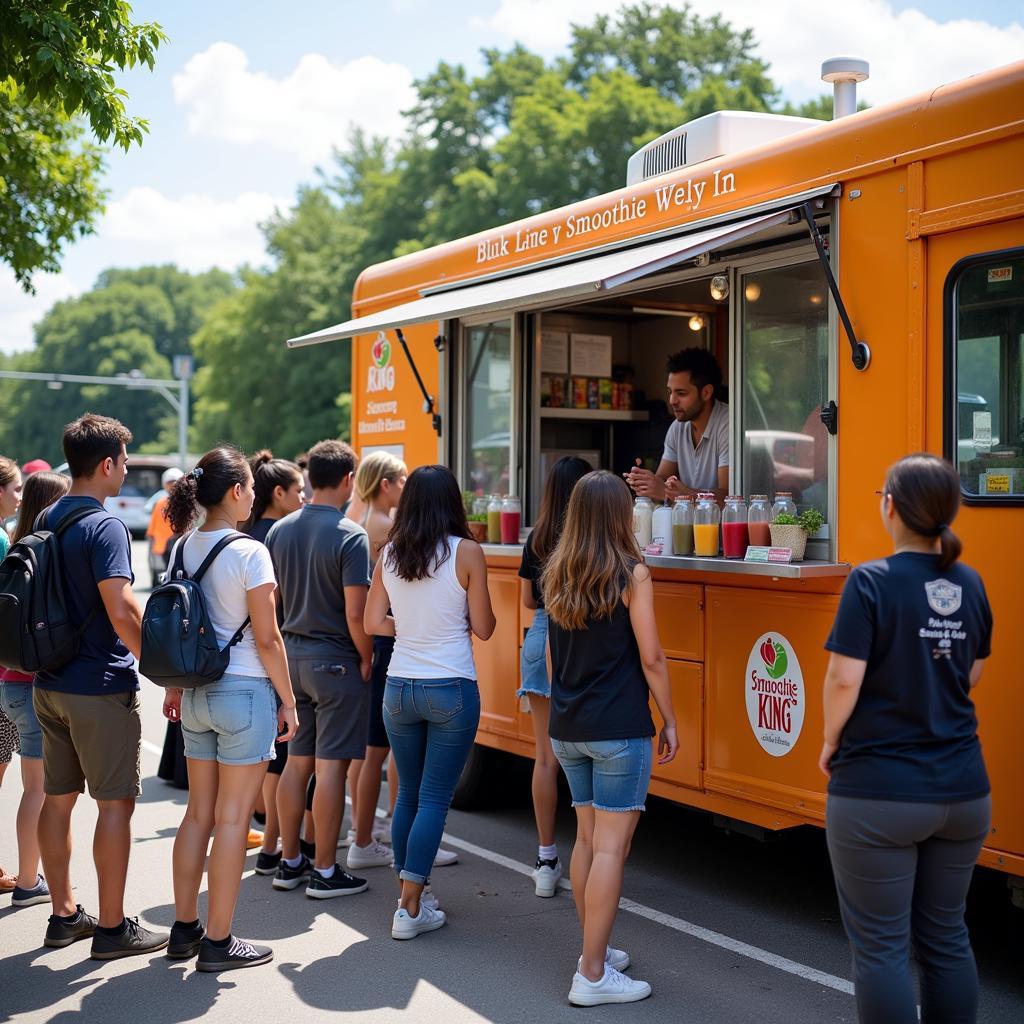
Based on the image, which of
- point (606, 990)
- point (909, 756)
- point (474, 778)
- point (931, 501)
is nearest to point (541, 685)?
point (606, 990)

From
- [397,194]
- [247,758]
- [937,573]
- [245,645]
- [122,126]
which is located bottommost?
[247,758]

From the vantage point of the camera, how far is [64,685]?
4.37 metres

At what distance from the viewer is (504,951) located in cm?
458

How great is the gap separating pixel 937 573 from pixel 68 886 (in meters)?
3.53

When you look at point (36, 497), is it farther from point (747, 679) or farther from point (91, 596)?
point (747, 679)

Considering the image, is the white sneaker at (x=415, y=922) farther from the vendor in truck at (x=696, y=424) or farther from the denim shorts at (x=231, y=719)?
the vendor in truck at (x=696, y=424)

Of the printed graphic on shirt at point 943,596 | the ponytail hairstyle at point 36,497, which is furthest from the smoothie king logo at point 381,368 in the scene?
the printed graphic on shirt at point 943,596

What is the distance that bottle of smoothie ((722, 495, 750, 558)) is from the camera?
4840mm

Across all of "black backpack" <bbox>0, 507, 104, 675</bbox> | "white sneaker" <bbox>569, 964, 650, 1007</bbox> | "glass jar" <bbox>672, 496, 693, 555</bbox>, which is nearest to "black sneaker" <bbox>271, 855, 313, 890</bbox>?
"black backpack" <bbox>0, 507, 104, 675</bbox>

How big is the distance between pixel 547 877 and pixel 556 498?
5.71 ft

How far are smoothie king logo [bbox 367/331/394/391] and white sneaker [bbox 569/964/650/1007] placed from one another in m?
4.33

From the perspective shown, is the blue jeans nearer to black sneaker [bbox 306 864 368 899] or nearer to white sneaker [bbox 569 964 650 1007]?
black sneaker [bbox 306 864 368 899]

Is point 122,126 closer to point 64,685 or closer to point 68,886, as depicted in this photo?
point 64,685

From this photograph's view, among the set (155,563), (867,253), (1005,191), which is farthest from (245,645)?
(155,563)
